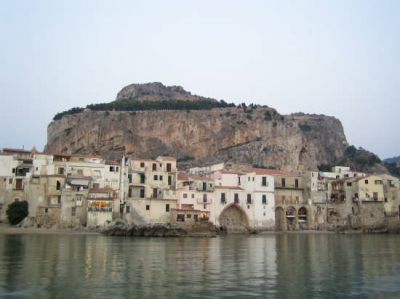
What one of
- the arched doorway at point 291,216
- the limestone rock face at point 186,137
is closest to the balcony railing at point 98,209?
the arched doorway at point 291,216

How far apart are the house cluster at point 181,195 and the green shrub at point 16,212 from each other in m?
0.92

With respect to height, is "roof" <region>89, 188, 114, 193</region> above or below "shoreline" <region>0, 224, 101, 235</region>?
above

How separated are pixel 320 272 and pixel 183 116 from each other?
113102mm

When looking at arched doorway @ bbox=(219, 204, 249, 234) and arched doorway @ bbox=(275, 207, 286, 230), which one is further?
arched doorway @ bbox=(275, 207, 286, 230)

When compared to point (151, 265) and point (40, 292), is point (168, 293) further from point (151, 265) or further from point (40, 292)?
point (151, 265)

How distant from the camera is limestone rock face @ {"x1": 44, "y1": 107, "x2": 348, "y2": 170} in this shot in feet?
422

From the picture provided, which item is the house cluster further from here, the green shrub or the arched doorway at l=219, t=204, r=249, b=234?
the green shrub

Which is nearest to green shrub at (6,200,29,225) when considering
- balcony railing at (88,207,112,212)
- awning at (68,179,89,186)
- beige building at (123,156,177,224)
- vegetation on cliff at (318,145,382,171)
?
awning at (68,179,89,186)

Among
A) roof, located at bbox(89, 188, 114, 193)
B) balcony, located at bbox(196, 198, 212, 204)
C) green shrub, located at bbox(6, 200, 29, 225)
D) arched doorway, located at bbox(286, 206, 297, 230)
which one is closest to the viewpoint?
green shrub, located at bbox(6, 200, 29, 225)

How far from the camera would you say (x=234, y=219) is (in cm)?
6931

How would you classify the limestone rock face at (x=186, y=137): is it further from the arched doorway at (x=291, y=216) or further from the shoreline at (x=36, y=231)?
the shoreline at (x=36, y=231)

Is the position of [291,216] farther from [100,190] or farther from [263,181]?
[100,190]

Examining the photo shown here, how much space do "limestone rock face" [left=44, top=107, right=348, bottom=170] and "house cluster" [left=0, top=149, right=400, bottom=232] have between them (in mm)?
47885

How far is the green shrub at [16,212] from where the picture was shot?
6038 cm
